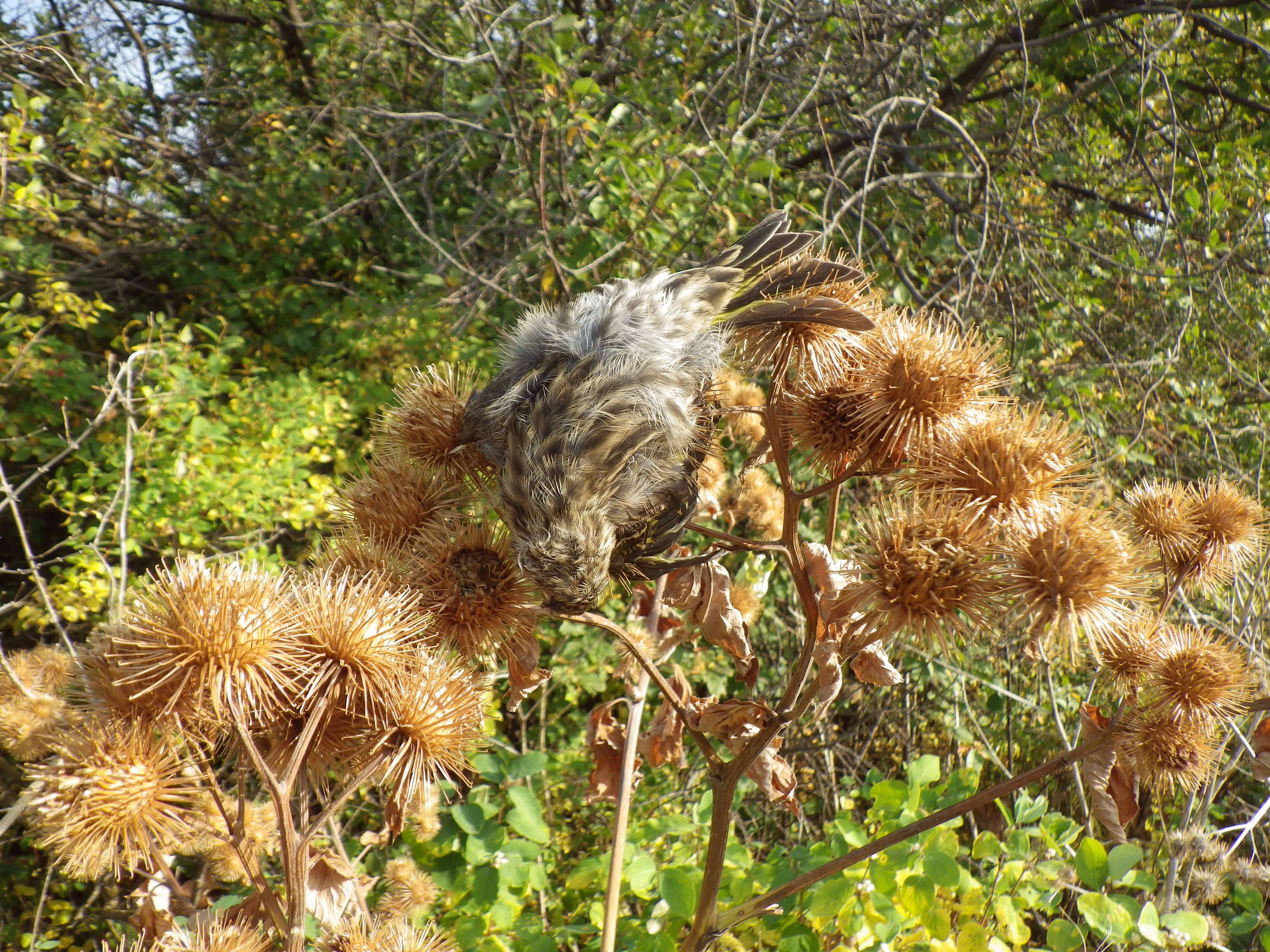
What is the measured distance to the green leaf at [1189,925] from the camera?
5.40ft

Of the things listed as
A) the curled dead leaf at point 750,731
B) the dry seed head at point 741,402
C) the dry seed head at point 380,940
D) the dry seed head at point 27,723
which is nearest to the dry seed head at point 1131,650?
the curled dead leaf at point 750,731

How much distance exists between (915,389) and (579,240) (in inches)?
84.4

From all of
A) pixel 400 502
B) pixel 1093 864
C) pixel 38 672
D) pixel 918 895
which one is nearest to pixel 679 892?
pixel 918 895

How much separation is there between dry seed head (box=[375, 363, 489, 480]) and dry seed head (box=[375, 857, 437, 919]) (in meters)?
0.85

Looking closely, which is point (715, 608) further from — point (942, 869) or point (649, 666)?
point (942, 869)

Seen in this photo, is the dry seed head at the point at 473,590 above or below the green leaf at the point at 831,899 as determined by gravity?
above

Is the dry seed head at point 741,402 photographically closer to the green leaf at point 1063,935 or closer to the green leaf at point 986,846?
the green leaf at point 986,846

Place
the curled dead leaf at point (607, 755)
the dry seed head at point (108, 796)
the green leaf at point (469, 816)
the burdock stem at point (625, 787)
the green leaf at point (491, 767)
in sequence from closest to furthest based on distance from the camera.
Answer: the dry seed head at point (108, 796), the burdock stem at point (625, 787), the curled dead leaf at point (607, 755), the green leaf at point (469, 816), the green leaf at point (491, 767)

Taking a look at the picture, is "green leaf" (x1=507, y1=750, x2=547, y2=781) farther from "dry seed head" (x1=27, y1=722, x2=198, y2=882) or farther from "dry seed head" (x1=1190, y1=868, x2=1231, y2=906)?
"dry seed head" (x1=1190, y1=868, x2=1231, y2=906)

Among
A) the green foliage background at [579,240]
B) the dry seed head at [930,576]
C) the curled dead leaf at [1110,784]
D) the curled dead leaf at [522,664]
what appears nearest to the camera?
the dry seed head at [930,576]

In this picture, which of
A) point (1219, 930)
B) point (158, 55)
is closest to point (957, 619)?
point (1219, 930)

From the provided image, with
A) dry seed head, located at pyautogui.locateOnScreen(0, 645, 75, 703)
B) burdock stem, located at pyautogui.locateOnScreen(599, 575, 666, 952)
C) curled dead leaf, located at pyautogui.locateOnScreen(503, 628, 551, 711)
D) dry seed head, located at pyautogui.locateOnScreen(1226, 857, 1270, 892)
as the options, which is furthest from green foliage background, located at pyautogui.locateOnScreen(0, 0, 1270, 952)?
curled dead leaf, located at pyautogui.locateOnScreen(503, 628, 551, 711)

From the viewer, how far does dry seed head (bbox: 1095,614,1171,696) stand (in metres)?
1.30

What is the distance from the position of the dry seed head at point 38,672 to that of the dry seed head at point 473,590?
1191 millimetres
